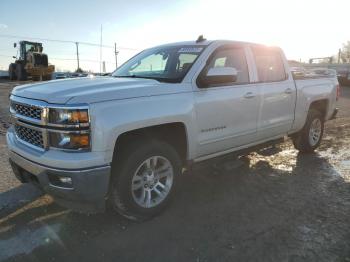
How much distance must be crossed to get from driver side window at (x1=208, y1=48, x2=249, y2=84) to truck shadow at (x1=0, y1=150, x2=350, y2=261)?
4.99ft

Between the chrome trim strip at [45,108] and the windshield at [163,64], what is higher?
the windshield at [163,64]

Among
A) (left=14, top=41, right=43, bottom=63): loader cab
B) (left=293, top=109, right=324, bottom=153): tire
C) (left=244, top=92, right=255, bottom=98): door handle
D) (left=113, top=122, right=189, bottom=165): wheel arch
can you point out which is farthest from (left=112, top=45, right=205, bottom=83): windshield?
(left=14, top=41, right=43, bottom=63): loader cab

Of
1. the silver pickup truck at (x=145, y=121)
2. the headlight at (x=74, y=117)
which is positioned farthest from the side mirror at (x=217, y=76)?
the headlight at (x=74, y=117)

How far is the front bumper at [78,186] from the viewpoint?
10.7 ft

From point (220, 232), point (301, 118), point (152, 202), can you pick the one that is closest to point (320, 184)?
point (301, 118)

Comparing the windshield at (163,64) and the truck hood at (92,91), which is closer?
the truck hood at (92,91)

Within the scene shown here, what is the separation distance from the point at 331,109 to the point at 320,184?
2.57 metres

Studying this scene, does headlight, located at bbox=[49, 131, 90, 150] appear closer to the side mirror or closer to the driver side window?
the side mirror

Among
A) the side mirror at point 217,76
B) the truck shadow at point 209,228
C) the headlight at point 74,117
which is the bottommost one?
the truck shadow at point 209,228

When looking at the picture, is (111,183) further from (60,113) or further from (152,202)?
(60,113)

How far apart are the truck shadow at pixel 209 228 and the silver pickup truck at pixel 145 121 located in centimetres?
35

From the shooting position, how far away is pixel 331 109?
23.6 ft

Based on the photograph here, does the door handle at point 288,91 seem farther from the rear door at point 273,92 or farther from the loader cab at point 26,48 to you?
the loader cab at point 26,48

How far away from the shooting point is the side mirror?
4.18 metres
